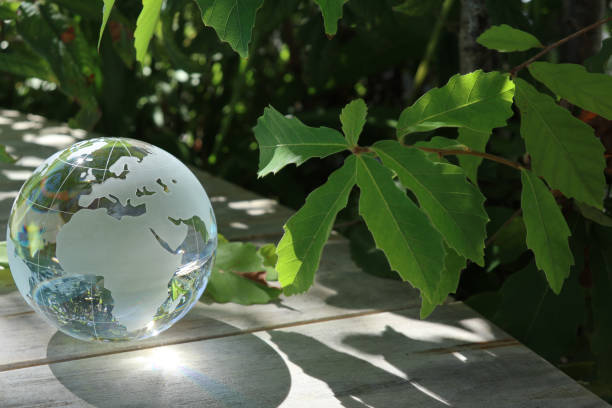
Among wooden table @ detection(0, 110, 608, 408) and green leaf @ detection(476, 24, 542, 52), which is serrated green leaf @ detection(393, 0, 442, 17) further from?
wooden table @ detection(0, 110, 608, 408)

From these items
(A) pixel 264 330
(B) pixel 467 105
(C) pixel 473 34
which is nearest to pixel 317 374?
(A) pixel 264 330

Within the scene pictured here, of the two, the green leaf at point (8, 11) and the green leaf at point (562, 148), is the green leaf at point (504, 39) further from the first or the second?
the green leaf at point (8, 11)

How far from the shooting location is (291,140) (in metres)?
0.87

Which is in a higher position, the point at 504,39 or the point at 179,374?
the point at 504,39

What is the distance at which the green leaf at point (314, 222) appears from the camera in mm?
838

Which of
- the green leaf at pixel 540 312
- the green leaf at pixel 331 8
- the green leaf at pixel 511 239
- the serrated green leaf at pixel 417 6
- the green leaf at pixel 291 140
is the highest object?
the serrated green leaf at pixel 417 6

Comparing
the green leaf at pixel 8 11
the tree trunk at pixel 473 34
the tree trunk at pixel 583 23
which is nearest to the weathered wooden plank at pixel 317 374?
the tree trunk at pixel 473 34

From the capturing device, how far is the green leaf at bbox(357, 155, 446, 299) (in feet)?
2.58

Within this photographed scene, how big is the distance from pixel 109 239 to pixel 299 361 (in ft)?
1.05

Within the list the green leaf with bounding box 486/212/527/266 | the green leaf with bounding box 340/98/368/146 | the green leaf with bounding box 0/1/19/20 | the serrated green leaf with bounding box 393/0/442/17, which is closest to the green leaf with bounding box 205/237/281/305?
the green leaf with bounding box 340/98/368/146

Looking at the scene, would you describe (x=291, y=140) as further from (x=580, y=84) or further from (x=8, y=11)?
(x=8, y=11)

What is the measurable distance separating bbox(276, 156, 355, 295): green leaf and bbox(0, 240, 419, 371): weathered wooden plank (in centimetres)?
22

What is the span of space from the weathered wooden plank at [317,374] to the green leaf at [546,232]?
14 cm

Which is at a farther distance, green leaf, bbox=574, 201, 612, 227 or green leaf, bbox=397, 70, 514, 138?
green leaf, bbox=574, 201, 612, 227
